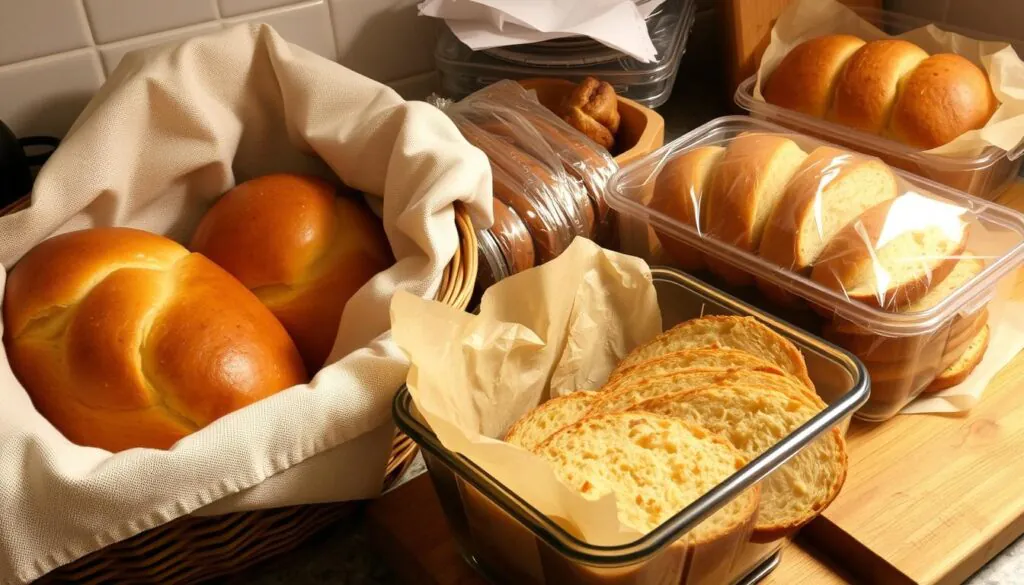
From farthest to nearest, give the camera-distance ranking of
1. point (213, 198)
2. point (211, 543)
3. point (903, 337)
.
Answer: point (213, 198) → point (903, 337) → point (211, 543)

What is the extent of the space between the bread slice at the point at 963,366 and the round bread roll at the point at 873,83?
258 mm

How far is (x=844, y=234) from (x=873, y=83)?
0.29 meters

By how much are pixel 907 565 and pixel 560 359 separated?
25 cm

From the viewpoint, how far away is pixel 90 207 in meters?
0.65

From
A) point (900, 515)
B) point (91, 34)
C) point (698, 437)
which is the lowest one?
point (900, 515)

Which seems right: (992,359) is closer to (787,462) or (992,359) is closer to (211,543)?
(787,462)

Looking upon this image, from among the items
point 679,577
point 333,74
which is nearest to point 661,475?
→ point 679,577

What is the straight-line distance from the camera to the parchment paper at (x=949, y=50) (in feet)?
2.72

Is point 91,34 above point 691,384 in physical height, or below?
above

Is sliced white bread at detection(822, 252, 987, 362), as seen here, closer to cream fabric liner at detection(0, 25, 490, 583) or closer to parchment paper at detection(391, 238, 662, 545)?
parchment paper at detection(391, 238, 662, 545)

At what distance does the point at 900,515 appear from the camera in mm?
590

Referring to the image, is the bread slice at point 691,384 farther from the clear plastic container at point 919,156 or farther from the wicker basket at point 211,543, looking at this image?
the clear plastic container at point 919,156

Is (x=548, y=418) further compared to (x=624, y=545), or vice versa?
(x=548, y=418)

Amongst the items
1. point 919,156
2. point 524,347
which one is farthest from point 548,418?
point 919,156
